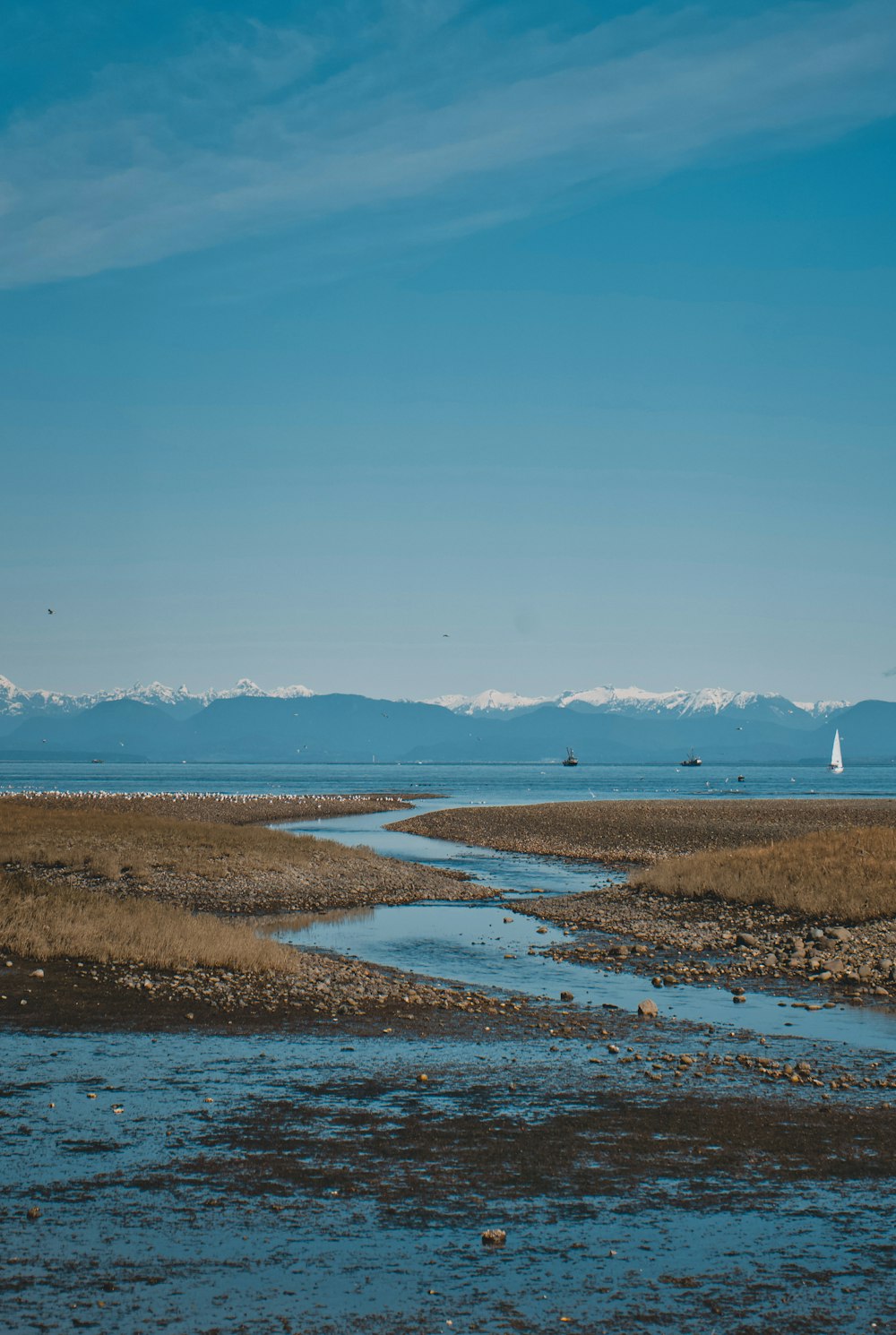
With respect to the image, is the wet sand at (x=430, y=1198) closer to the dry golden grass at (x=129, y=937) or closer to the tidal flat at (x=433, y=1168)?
the tidal flat at (x=433, y=1168)

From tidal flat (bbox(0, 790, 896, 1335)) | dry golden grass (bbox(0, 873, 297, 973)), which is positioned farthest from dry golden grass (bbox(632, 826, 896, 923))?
dry golden grass (bbox(0, 873, 297, 973))

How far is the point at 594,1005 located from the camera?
22.6 meters

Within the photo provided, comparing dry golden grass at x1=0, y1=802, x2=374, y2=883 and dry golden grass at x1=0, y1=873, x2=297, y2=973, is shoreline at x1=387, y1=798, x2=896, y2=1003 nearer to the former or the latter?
dry golden grass at x1=0, y1=873, x2=297, y2=973

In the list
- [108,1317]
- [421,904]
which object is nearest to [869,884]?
[421,904]

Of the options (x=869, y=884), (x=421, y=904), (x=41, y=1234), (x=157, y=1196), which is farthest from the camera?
(x=421, y=904)

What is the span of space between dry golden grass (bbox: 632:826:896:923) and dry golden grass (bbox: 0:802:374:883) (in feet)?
50.4

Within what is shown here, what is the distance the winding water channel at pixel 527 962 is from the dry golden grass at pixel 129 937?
347 cm

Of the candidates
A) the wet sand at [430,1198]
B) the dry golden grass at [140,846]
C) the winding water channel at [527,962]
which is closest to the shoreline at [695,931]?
the winding water channel at [527,962]

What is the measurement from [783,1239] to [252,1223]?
5.04 metres

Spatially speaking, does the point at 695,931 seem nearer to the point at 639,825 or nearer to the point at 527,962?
the point at 527,962

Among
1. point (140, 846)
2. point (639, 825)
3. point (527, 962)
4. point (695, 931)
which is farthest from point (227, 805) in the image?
point (527, 962)

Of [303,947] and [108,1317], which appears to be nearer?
[108,1317]

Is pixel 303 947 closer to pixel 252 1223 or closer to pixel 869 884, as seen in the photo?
pixel 869 884

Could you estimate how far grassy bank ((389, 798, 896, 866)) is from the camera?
64.8m
